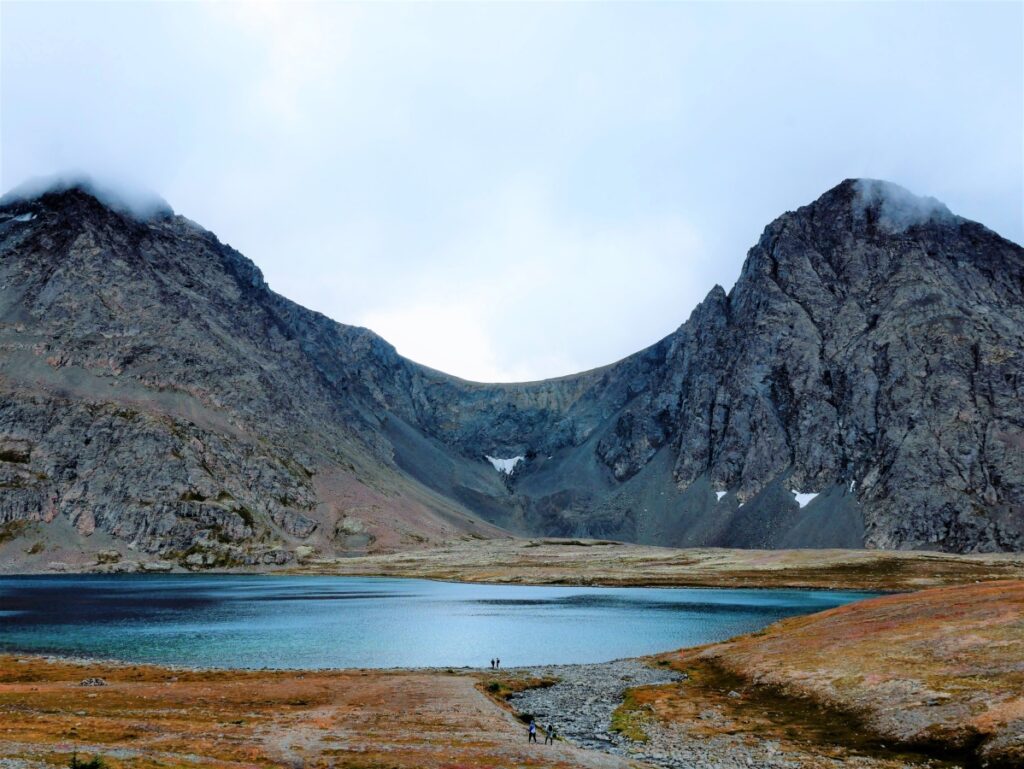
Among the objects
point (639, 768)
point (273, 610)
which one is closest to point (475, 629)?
point (273, 610)

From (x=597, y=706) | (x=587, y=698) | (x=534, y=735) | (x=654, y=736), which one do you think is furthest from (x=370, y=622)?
(x=534, y=735)

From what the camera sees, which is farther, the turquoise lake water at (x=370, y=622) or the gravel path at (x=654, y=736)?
the turquoise lake water at (x=370, y=622)

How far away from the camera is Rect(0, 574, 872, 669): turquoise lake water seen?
74.8 m

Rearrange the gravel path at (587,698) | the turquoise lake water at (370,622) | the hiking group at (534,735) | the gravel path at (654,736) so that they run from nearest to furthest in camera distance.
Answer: the gravel path at (654,736), the hiking group at (534,735), the gravel path at (587,698), the turquoise lake water at (370,622)

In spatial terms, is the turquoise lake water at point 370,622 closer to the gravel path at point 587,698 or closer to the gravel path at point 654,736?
Answer: the gravel path at point 587,698

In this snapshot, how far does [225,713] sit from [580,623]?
63.6 meters

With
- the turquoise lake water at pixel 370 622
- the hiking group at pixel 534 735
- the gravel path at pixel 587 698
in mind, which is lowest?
the turquoise lake water at pixel 370 622

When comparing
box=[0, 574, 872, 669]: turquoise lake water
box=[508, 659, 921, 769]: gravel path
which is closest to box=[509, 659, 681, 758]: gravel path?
box=[508, 659, 921, 769]: gravel path

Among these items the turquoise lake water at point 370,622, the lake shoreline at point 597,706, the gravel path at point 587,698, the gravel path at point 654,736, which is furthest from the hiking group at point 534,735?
the turquoise lake water at point 370,622

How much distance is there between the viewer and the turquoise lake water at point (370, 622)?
7481 cm

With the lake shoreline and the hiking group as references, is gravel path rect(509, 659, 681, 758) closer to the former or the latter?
the lake shoreline

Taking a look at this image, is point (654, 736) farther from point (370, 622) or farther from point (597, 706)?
point (370, 622)

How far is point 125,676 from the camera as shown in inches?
2275

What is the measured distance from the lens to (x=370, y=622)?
99.5 metres
